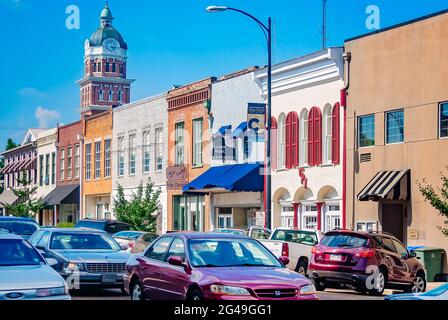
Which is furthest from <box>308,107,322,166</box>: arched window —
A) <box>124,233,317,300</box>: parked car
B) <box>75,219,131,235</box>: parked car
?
<box>124,233,317,300</box>: parked car

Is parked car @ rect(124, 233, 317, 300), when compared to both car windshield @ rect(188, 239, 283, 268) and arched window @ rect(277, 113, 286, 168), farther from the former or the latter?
arched window @ rect(277, 113, 286, 168)

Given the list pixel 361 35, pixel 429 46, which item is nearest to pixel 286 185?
pixel 361 35

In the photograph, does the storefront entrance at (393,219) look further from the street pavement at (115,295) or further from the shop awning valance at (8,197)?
the shop awning valance at (8,197)

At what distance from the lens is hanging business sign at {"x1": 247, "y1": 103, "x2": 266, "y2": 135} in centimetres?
3775

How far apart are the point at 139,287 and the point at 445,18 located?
18.5 metres

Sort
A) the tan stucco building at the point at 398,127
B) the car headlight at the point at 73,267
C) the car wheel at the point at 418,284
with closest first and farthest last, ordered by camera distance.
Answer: the car headlight at the point at 73,267, the car wheel at the point at 418,284, the tan stucco building at the point at 398,127

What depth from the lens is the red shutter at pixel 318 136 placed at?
37438 millimetres

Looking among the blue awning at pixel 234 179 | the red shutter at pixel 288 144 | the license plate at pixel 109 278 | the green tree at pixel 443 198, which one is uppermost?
the red shutter at pixel 288 144

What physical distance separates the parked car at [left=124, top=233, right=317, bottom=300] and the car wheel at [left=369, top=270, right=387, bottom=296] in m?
6.88

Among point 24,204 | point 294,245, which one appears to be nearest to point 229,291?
point 294,245

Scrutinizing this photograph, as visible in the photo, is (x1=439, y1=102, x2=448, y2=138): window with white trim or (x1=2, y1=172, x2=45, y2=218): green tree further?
(x1=2, y1=172, x2=45, y2=218): green tree

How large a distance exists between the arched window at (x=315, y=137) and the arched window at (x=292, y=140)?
1.09m

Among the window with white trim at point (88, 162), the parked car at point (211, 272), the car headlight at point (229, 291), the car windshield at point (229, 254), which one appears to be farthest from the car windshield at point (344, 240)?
the window with white trim at point (88, 162)

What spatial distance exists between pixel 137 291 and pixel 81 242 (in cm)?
542
